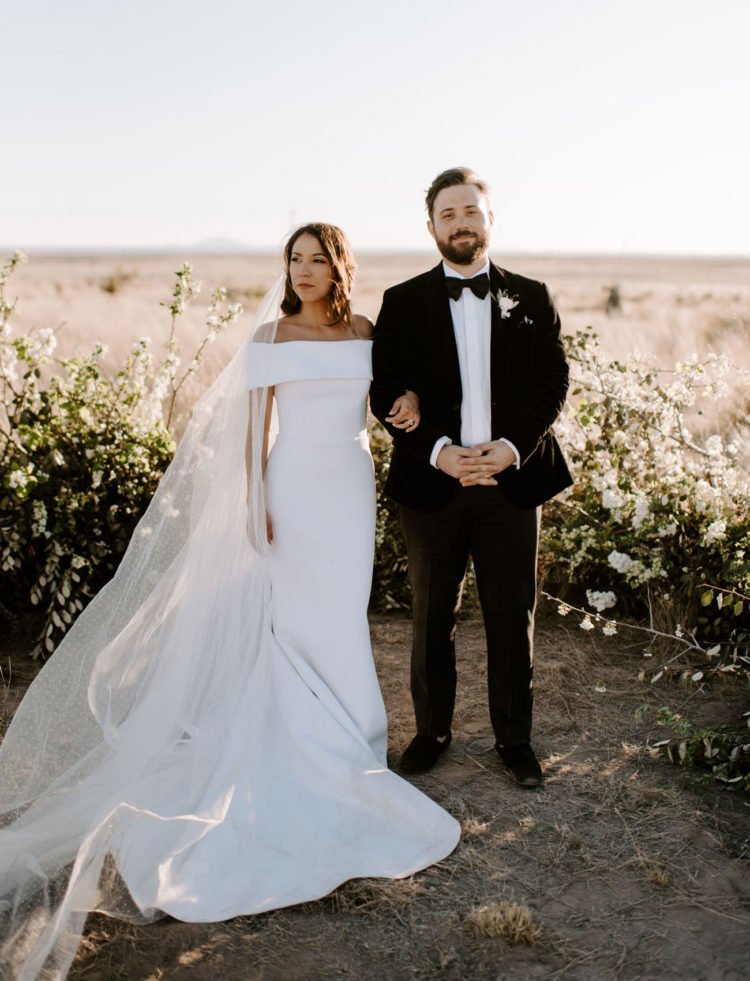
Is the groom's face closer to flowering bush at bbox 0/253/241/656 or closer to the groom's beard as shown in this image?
the groom's beard

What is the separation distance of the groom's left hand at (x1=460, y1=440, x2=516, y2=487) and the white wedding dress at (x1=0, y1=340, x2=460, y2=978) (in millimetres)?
529

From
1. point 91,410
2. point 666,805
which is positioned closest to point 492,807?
point 666,805

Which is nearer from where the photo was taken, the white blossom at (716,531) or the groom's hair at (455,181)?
the groom's hair at (455,181)

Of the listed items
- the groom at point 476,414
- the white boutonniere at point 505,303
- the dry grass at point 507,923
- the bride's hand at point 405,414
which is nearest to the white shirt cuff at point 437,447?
the groom at point 476,414

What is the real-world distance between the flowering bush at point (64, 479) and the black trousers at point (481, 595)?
2.00m

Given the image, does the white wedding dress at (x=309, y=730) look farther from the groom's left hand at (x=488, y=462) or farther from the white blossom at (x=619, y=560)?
the white blossom at (x=619, y=560)

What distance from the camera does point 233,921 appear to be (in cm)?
294

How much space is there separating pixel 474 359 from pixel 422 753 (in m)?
1.67

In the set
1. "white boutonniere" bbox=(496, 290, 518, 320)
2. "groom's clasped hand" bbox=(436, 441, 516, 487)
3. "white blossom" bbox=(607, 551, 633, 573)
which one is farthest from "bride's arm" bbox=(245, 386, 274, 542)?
"white blossom" bbox=(607, 551, 633, 573)

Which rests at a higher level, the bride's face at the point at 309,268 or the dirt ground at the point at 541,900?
the bride's face at the point at 309,268

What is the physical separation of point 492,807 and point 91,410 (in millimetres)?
3190

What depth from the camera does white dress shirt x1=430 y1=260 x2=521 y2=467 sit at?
3693mm

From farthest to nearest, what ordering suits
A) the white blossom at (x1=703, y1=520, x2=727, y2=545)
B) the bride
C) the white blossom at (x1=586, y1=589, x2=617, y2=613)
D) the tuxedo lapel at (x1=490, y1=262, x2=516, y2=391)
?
the white blossom at (x1=586, y1=589, x2=617, y2=613), the white blossom at (x1=703, y1=520, x2=727, y2=545), the tuxedo lapel at (x1=490, y1=262, x2=516, y2=391), the bride

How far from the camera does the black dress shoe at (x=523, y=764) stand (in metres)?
3.79
